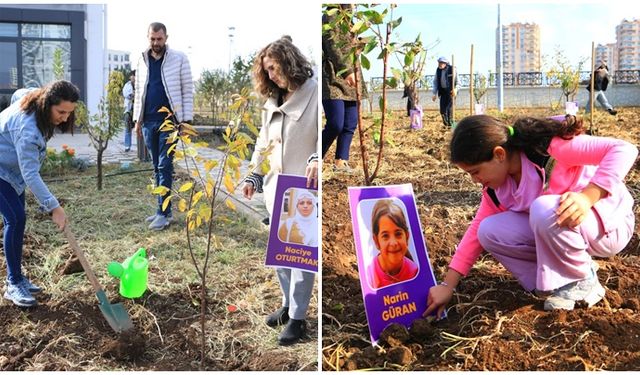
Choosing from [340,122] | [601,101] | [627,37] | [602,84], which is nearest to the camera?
[340,122]

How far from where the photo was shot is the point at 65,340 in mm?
2357

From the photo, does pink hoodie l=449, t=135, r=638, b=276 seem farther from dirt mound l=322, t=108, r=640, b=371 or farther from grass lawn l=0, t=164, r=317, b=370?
grass lawn l=0, t=164, r=317, b=370

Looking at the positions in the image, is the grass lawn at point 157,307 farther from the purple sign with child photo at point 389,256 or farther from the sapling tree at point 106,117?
the sapling tree at point 106,117

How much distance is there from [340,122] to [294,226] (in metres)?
0.88

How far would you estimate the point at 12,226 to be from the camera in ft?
8.60

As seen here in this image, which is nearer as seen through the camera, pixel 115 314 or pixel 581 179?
pixel 581 179

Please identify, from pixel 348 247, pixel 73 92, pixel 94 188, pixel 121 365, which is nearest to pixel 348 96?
pixel 348 247

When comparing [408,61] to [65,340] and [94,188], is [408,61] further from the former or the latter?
[94,188]

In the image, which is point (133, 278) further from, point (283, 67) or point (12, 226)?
point (283, 67)

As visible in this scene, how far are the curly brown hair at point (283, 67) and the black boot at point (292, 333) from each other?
34.5 inches

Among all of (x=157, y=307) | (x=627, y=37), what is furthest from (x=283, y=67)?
(x=627, y=37)

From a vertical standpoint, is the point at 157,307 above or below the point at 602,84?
below

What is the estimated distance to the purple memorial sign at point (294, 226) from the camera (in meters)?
2.21

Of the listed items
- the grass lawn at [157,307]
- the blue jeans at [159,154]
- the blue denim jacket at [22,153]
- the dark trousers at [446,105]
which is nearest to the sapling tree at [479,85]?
the dark trousers at [446,105]
